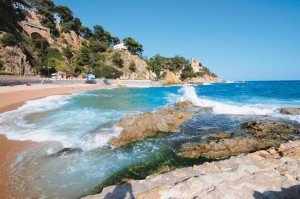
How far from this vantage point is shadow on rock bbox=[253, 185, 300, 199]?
499cm

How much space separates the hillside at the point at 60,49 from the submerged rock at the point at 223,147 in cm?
5028

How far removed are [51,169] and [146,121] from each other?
6.18 m

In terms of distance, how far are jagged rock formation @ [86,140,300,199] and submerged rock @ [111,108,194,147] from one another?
5.87 metres

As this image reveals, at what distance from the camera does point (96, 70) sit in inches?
3548

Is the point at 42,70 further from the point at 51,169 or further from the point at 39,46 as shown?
the point at 51,169

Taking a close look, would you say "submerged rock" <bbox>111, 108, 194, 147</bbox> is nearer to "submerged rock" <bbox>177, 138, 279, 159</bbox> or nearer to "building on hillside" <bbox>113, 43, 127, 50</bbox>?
"submerged rock" <bbox>177, 138, 279, 159</bbox>

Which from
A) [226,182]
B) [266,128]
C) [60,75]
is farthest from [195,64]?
[226,182]

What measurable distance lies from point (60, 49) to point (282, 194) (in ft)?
303

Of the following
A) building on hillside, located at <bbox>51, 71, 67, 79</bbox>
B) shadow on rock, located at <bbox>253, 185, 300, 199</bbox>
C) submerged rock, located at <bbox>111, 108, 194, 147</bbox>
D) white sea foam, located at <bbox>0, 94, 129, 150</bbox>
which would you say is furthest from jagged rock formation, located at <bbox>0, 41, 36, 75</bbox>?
shadow on rock, located at <bbox>253, 185, 300, 199</bbox>

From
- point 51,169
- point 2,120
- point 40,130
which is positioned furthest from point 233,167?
point 2,120

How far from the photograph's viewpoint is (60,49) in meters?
88.4

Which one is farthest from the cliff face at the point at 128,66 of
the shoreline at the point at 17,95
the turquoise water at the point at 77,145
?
the turquoise water at the point at 77,145

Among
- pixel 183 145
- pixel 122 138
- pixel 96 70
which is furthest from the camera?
pixel 96 70

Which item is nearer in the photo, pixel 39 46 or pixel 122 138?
pixel 122 138
